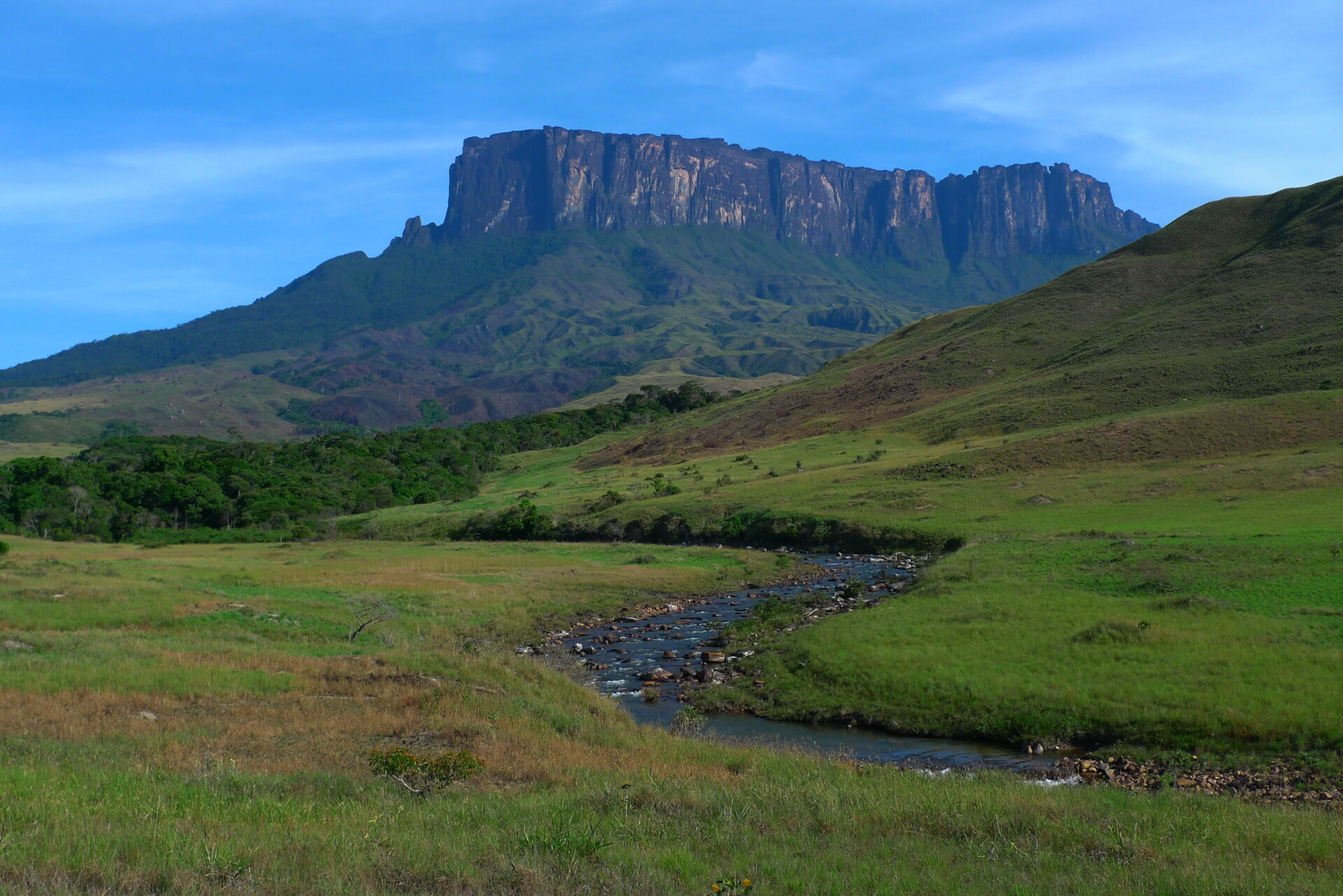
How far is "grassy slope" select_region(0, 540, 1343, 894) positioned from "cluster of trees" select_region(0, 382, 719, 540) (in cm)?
7438

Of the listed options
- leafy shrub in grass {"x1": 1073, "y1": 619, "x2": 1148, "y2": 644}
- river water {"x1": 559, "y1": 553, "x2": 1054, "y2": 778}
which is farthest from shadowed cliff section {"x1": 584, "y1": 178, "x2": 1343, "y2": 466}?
leafy shrub in grass {"x1": 1073, "y1": 619, "x2": 1148, "y2": 644}

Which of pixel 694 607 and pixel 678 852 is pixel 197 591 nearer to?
pixel 694 607

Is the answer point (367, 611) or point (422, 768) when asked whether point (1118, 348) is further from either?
point (422, 768)

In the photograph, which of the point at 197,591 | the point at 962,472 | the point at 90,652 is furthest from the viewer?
the point at 962,472

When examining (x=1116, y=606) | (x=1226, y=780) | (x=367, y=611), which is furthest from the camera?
(x=367, y=611)

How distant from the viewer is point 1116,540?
42250mm

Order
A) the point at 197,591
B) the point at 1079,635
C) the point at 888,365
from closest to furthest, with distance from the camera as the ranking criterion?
the point at 1079,635
the point at 197,591
the point at 888,365

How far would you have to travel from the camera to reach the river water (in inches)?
800

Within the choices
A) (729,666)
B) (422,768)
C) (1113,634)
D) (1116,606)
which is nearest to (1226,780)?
(1113,634)

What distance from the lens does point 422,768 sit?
13797mm

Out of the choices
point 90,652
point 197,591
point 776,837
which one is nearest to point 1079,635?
point 776,837

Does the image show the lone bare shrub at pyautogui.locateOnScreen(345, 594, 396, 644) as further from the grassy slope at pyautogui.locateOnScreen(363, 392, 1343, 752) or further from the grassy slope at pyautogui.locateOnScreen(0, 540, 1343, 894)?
the grassy slope at pyautogui.locateOnScreen(363, 392, 1343, 752)

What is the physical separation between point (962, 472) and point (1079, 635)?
4965 centimetres

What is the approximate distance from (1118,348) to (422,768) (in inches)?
4456
